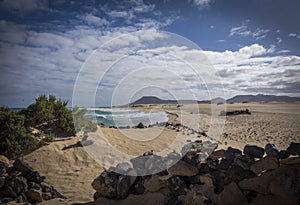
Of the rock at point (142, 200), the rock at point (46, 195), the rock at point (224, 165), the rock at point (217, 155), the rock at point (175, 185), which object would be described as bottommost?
the rock at point (46, 195)

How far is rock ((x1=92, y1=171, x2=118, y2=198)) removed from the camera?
20.4ft

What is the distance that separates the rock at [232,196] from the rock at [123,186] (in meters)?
2.45

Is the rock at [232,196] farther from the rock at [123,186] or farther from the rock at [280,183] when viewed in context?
the rock at [123,186]

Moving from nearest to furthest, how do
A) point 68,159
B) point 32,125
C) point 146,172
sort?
point 146,172 < point 68,159 < point 32,125

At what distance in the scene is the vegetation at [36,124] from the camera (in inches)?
399

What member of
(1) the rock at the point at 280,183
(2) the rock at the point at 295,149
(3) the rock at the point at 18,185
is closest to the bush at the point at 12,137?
(3) the rock at the point at 18,185

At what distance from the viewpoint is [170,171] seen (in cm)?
584

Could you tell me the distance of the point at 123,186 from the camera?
615cm

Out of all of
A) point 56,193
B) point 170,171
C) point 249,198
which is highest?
point 170,171

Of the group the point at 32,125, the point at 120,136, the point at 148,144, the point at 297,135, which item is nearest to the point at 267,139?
the point at 297,135

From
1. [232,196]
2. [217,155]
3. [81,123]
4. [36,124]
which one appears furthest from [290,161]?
[36,124]

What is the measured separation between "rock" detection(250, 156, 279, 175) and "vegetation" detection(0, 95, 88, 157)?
9234mm

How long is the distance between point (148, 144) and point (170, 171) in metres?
7.40

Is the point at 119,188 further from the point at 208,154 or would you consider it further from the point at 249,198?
the point at 249,198
